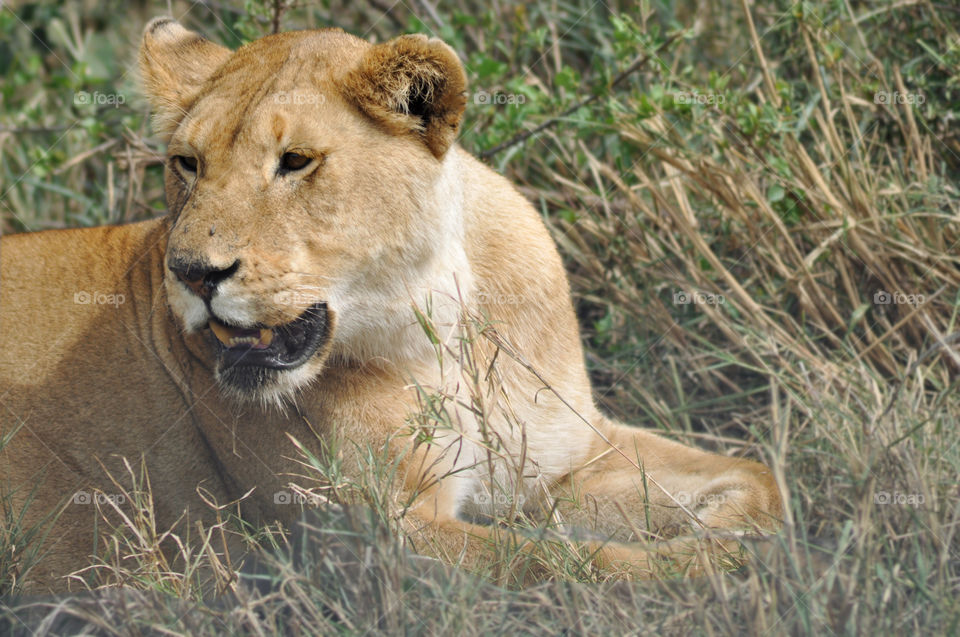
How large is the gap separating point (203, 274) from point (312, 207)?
270 mm

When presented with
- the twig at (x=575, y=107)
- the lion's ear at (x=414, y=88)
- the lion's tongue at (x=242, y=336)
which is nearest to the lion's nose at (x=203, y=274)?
the lion's tongue at (x=242, y=336)

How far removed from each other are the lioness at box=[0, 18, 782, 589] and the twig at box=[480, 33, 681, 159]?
0.92 metres

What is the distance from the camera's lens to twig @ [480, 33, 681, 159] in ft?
12.0

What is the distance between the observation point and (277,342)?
7.64ft

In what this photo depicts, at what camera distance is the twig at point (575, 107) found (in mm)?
3664

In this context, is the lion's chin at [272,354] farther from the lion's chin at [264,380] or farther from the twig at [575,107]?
the twig at [575,107]

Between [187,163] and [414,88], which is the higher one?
[414,88]

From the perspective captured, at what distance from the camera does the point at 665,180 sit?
12.0 feet

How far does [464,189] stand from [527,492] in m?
0.75

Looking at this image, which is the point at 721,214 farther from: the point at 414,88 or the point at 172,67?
the point at 172,67

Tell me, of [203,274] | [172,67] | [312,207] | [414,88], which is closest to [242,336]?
[203,274]

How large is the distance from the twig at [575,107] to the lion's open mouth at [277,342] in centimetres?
161

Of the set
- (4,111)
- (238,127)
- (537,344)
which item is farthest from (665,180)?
(4,111)

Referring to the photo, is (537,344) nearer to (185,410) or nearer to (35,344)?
(185,410)
